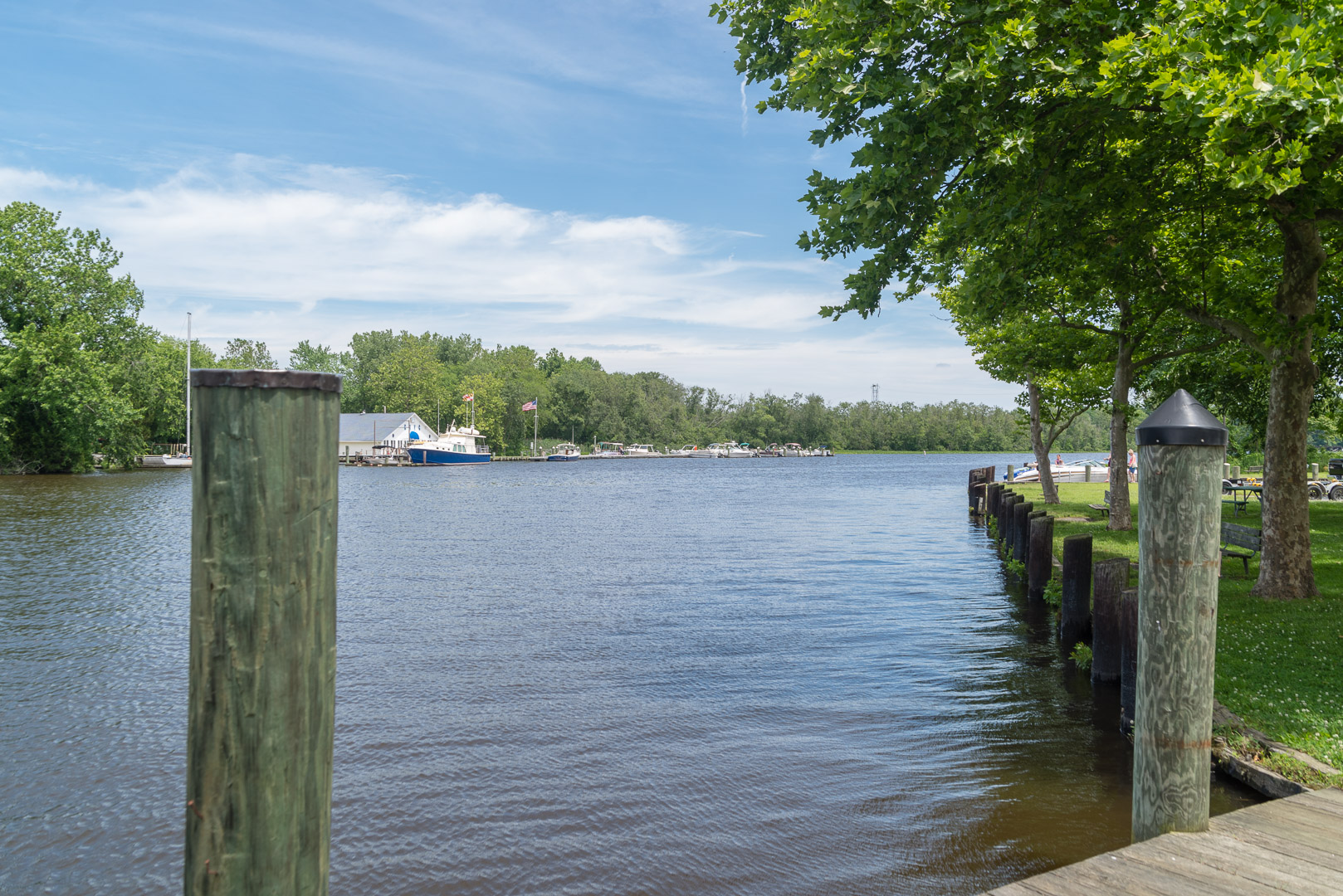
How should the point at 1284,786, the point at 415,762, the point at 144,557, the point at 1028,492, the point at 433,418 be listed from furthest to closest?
the point at 433,418
the point at 1028,492
the point at 144,557
the point at 415,762
the point at 1284,786

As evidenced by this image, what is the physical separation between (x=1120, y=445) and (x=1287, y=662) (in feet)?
40.5

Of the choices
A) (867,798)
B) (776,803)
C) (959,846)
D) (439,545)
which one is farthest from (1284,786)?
(439,545)

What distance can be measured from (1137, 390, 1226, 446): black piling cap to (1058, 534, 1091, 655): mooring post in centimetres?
783

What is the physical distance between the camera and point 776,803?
23.2 feet

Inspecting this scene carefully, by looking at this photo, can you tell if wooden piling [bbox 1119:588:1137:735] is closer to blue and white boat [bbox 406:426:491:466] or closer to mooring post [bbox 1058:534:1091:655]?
mooring post [bbox 1058:534:1091:655]

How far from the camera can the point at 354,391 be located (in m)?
136

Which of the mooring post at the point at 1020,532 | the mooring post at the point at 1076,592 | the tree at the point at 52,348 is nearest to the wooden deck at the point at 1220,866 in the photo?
the mooring post at the point at 1076,592

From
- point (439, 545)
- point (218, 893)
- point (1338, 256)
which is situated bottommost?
point (439, 545)

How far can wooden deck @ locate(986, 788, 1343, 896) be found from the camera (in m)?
3.86

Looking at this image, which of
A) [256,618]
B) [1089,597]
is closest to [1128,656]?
[1089,597]

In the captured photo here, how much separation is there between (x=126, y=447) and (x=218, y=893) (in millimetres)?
73523

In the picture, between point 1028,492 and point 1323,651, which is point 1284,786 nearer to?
point 1323,651

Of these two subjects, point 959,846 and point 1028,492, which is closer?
point 959,846

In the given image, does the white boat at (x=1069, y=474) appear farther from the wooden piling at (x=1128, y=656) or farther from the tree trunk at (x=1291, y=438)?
the wooden piling at (x=1128, y=656)
